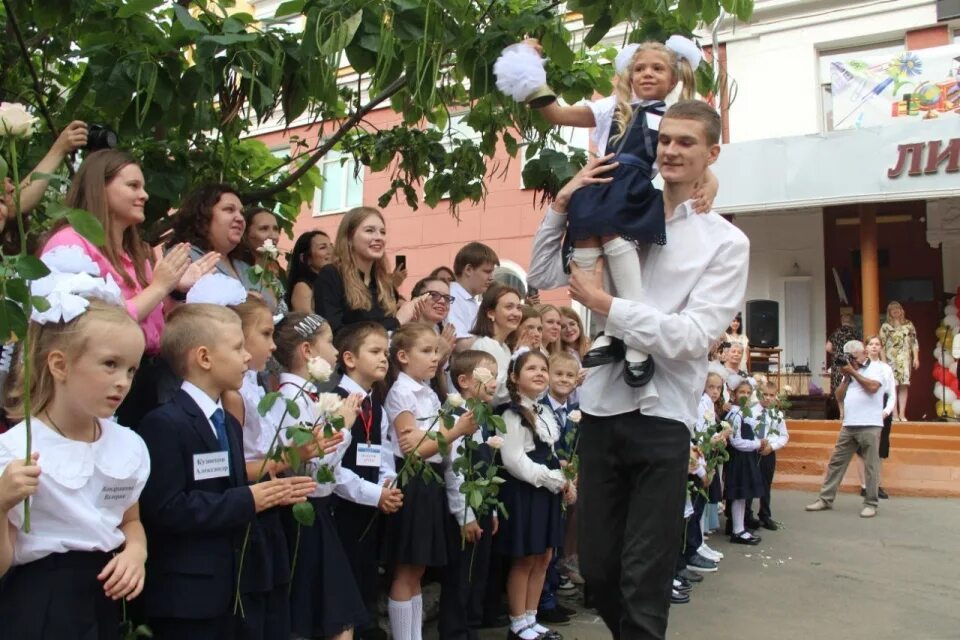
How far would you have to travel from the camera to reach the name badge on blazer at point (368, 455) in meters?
4.17

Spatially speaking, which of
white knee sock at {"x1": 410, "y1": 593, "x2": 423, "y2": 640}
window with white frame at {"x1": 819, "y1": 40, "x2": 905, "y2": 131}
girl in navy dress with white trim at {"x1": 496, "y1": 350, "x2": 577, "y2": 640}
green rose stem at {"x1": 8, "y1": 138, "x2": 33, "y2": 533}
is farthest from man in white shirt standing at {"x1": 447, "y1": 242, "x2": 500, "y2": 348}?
window with white frame at {"x1": 819, "y1": 40, "x2": 905, "y2": 131}

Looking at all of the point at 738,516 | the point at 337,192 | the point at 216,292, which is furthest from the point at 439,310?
the point at 337,192

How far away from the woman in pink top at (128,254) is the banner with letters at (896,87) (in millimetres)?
14270

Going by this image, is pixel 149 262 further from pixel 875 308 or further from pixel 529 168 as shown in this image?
pixel 875 308

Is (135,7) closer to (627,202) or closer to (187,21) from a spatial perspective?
(187,21)

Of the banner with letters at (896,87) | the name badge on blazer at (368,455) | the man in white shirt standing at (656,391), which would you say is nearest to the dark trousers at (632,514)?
the man in white shirt standing at (656,391)

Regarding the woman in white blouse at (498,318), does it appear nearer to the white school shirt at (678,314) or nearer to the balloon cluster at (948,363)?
the white school shirt at (678,314)

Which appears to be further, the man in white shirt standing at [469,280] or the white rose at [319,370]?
the man in white shirt standing at [469,280]

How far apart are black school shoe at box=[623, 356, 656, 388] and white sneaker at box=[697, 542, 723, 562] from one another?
4999mm

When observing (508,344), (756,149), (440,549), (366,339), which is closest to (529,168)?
(508,344)

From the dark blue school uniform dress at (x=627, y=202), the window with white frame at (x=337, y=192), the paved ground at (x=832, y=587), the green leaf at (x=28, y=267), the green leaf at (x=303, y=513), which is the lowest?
the paved ground at (x=832, y=587)

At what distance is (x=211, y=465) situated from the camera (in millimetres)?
2963

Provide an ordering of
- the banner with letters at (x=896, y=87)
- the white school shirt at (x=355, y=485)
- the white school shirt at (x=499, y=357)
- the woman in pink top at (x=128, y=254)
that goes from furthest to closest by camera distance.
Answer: the banner with letters at (x=896, y=87) → the white school shirt at (x=499, y=357) → the white school shirt at (x=355, y=485) → the woman in pink top at (x=128, y=254)

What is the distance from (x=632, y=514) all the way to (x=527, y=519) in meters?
2.31
